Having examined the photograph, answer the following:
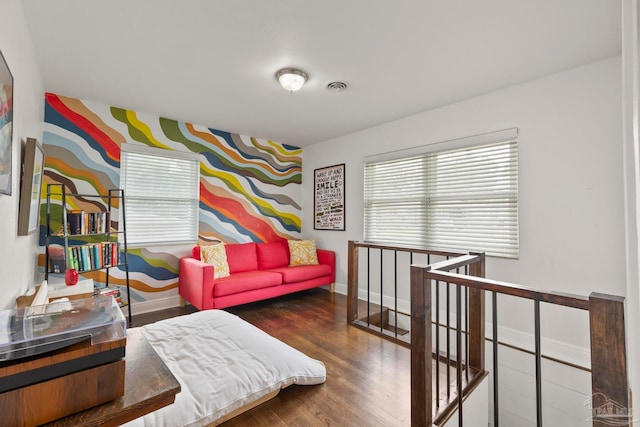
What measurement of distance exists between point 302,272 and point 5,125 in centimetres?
321

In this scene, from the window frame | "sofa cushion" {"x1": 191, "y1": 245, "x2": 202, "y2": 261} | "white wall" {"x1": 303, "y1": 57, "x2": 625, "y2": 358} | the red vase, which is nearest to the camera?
"white wall" {"x1": 303, "y1": 57, "x2": 625, "y2": 358}

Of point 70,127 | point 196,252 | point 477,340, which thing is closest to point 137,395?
point 477,340

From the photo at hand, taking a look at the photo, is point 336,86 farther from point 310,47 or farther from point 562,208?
point 562,208

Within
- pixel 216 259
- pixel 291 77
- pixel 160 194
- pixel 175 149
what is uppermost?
pixel 291 77

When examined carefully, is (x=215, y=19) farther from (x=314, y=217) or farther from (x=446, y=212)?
(x=314, y=217)

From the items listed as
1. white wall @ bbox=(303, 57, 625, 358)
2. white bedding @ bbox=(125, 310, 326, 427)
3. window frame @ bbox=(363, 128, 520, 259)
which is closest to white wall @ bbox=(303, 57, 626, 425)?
white wall @ bbox=(303, 57, 625, 358)

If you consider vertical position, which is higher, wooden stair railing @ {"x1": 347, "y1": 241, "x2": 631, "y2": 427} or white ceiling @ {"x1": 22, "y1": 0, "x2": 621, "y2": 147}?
white ceiling @ {"x1": 22, "y1": 0, "x2": 621, "y2": 147}

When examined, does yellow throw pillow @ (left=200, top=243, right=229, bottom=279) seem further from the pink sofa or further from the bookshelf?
the bookshelf

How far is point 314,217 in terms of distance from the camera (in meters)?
5.01

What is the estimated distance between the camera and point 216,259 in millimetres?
3623

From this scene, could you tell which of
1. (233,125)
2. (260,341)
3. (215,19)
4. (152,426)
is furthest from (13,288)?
(233,125)

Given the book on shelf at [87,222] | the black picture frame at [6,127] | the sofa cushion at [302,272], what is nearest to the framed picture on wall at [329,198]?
the sofa cushion at [302,272]

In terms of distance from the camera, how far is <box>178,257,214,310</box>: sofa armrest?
3166mm

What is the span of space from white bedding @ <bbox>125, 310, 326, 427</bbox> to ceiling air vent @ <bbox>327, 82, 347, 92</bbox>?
234 cm
